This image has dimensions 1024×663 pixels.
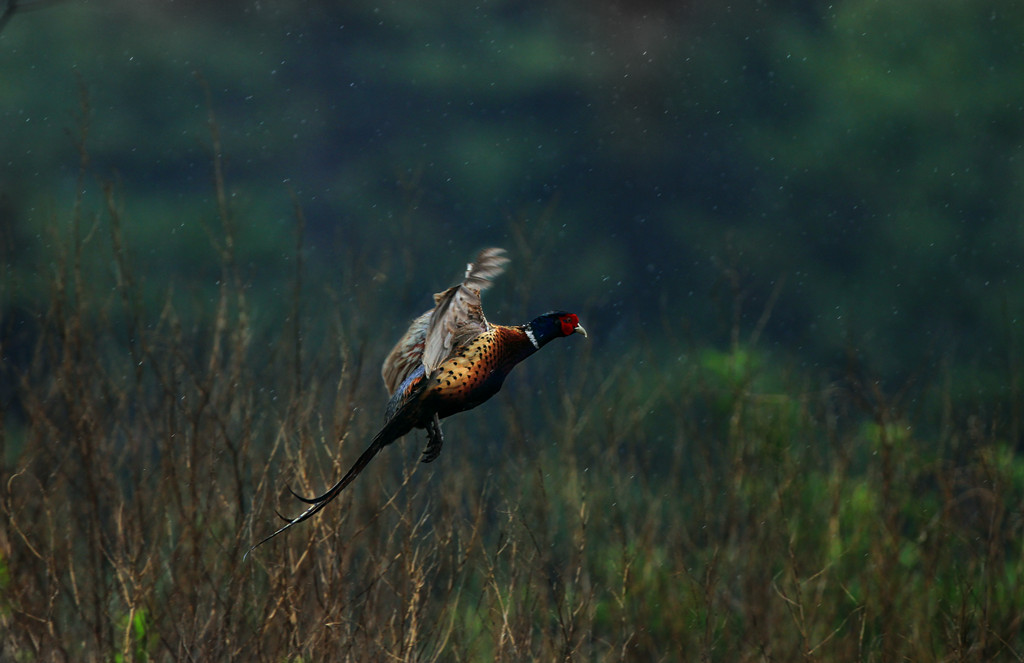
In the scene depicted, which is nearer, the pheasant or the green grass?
the pheasant

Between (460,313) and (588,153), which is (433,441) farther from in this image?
(588,153)

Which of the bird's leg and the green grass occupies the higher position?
the bird's leg

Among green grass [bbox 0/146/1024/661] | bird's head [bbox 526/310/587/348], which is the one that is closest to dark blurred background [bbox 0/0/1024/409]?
green grass [bbox 0/146/1024/661]

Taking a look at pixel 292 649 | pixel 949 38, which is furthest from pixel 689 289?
pixel 292 649

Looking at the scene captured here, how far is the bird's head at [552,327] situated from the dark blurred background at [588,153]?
20.7ft

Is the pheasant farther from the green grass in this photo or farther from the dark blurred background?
the dark blurred background

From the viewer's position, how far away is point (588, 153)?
9.77m

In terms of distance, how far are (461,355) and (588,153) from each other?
8.42 meters

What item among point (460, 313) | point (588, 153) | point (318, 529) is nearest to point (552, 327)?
point (460, 313)

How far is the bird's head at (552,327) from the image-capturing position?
5.10ft

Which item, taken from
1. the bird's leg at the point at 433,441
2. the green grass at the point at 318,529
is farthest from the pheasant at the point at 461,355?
the green grass at the point at 318,529

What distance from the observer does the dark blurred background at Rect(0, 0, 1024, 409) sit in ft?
28.4

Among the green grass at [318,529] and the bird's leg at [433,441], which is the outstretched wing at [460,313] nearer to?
the bird's leg at [433,441]

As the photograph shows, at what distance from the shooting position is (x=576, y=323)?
157 centimetres
